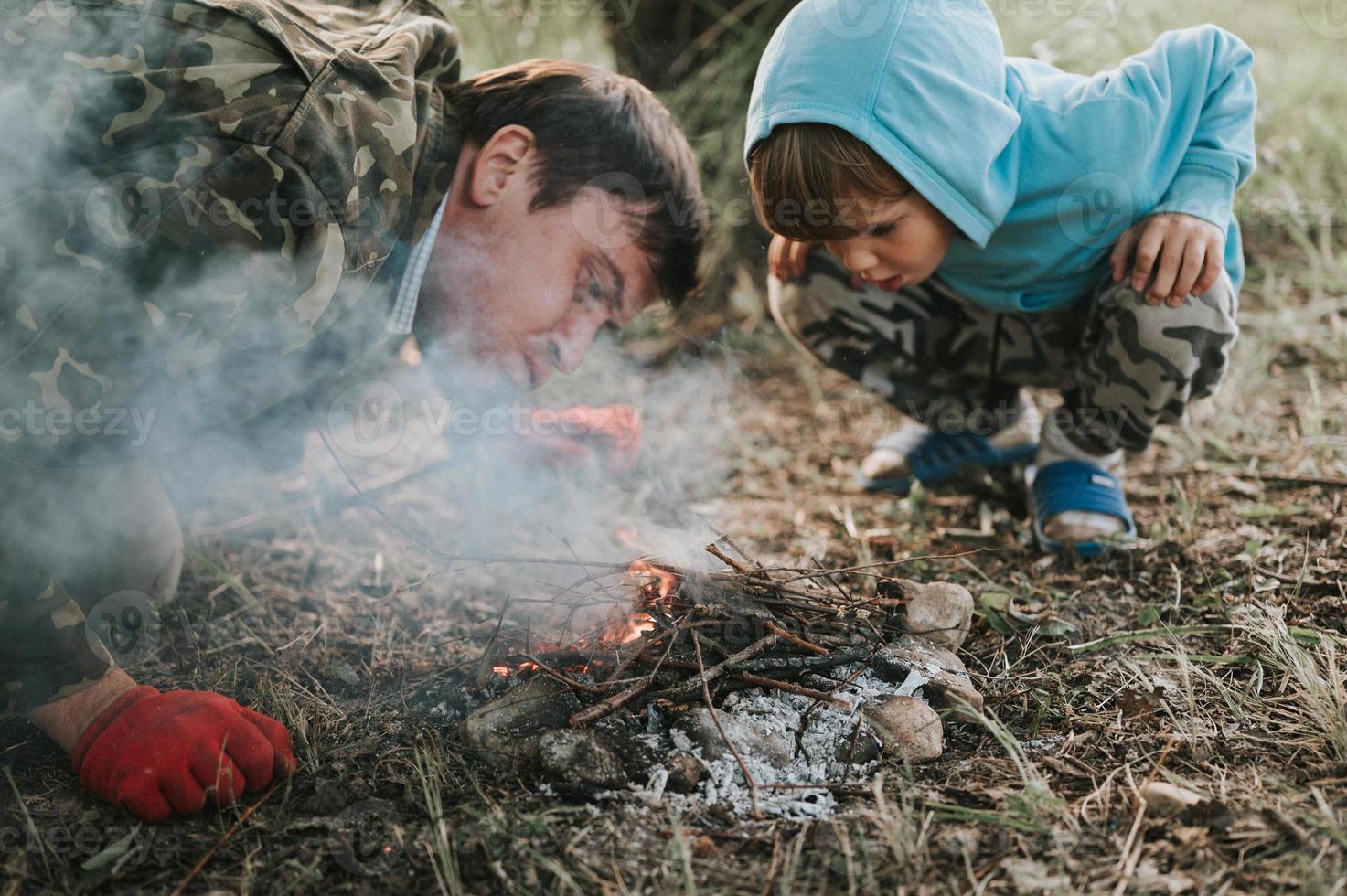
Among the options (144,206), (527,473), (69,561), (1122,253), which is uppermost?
(144,206)

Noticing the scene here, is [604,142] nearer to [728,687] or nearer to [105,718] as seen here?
[728,687]

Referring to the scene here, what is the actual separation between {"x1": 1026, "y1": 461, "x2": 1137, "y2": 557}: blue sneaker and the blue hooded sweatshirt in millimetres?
450

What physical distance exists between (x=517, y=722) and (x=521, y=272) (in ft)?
3.35

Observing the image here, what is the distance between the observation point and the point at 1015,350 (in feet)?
8.30

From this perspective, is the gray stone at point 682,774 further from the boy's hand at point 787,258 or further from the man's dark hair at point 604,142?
the boy's hand at point 787,258

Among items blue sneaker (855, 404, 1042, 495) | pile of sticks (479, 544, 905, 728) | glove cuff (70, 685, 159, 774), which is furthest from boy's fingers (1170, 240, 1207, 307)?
glove cuff (70, 685, 159, 774)

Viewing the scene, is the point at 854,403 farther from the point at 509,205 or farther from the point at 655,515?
the point at 509,205

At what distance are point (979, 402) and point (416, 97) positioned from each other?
5.40ft

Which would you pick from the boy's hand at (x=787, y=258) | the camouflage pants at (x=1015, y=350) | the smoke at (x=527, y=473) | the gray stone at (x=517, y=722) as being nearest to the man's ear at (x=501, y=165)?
the smoke at (x=527, y=473)

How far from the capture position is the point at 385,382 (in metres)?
2.72

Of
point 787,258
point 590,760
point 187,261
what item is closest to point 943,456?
point 787,258

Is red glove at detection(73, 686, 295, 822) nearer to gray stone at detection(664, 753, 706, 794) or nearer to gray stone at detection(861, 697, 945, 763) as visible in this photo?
gray stone at detection(664, 753, 706, 794)

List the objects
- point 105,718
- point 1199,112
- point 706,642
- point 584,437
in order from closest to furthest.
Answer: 1. point 105,718
2. point 706,642
3. point 1199,112
4. point 584,437

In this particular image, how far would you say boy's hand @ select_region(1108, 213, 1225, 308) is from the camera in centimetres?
199
